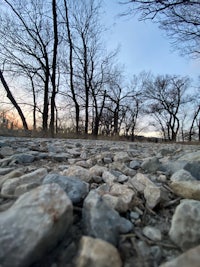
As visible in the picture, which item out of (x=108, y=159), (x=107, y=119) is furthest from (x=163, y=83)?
(x=108, y=159)

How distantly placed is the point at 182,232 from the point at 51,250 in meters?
0.51

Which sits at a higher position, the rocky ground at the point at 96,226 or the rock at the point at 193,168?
the rock at the point at 193,168

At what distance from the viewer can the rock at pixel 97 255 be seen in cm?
70

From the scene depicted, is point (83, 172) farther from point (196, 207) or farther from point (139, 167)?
point (196, 207)

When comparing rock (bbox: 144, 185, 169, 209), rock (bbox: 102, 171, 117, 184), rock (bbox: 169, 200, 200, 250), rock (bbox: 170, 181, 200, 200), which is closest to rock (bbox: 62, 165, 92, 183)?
rock (bbox: 102, 171, 117, 184)

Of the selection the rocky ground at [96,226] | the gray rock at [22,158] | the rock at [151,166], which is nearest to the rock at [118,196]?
the rocky ground at [96,226]

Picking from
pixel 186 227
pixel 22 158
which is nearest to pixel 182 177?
pixel 186 227

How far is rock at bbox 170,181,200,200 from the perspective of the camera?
1.22 meters

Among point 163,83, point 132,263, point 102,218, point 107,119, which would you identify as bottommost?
point 132,263

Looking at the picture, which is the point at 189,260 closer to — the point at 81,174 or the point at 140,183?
the point at 140,183

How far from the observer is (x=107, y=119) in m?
25.7

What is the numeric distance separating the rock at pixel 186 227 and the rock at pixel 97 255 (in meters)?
0.29

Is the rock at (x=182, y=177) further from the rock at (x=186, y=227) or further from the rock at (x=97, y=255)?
the rock at (x=97, y=255)

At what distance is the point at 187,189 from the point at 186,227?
41cm
